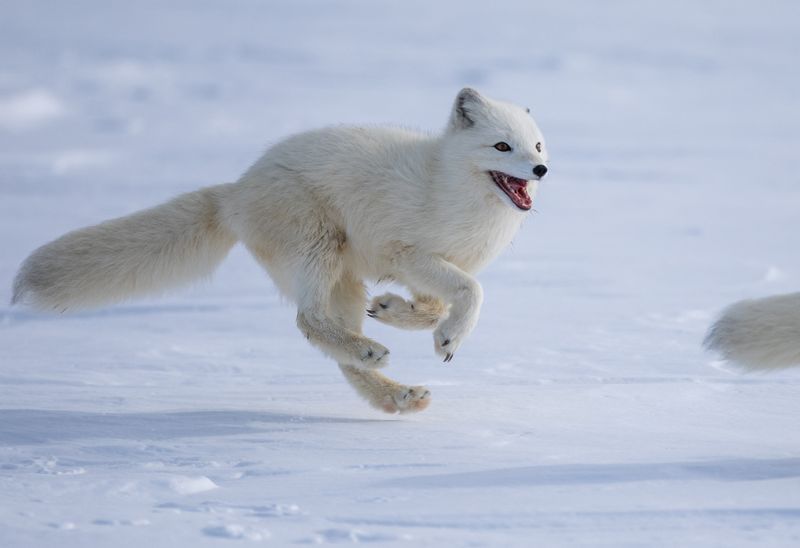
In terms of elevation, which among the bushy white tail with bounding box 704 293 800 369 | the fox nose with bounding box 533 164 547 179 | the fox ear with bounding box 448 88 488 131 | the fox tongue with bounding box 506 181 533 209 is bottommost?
the fox tongue with bounding box 506 181 533 209

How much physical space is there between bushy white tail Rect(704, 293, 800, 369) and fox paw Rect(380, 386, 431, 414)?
3.90 ft

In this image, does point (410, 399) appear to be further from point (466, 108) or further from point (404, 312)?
point (466, 108)

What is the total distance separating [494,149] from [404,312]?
711 mm

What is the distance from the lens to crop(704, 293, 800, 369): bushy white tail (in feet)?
11.3

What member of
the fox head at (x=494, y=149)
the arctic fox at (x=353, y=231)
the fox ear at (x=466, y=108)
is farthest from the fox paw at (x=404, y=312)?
the fox ear at (x=466, y=108)

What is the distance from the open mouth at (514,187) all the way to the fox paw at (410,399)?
0.77 meters

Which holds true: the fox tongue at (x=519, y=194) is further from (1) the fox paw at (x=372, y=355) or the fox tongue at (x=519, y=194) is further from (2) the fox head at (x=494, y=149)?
→ (1) the fox paw at (x=372, y=355)

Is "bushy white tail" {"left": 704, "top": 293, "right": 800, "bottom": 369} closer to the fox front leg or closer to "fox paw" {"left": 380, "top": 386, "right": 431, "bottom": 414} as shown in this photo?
the fox front leg

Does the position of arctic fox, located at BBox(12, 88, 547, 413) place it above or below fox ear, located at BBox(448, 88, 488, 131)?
below

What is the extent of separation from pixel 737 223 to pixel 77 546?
7863mm

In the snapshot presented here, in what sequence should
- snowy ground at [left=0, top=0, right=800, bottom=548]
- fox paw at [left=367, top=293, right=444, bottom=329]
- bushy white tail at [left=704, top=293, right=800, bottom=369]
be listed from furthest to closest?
fox paw at [left=367, top=293, right=444, bottom=329] → bushy white tail at [left=704, top=293, right=800, bottom=369] → snowy ground at [left=0, top=0, right=800, bottom=548]

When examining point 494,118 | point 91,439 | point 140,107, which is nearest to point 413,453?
point 91,439

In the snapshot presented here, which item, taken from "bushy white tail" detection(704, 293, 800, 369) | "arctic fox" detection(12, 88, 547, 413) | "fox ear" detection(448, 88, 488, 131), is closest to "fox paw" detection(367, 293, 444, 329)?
"arctic fox" detection(12, 88, 547, 413)

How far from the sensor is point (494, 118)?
455 cm
